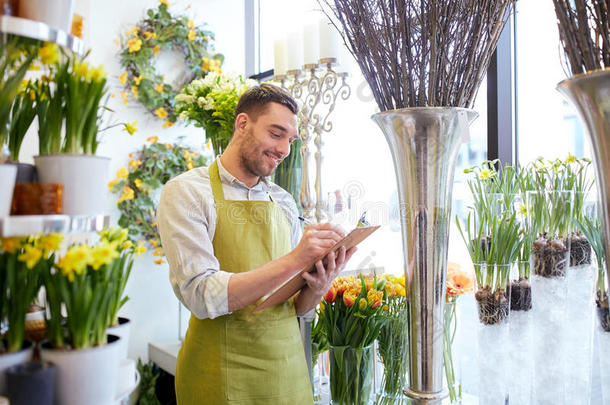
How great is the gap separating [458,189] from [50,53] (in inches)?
68.4

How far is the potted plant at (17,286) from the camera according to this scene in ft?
2.29

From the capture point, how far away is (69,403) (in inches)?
28.0

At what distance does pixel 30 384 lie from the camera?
667 millimetres

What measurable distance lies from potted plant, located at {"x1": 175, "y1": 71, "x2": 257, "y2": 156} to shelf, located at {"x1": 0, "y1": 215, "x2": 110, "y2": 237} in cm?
146

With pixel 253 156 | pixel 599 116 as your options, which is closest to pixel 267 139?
pixel 253 156

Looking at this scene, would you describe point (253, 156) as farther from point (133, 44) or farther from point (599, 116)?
point (133, 44)

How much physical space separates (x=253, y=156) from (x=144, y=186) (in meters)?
1.80

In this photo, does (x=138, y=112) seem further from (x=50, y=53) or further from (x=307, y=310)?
(x=50, y=53)

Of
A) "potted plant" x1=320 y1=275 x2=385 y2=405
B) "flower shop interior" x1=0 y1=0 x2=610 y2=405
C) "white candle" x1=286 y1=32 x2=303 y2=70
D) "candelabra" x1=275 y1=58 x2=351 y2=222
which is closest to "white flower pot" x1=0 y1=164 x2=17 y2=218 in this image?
"flower shop interior" x1=0 y1=0 x2=610 y2=405

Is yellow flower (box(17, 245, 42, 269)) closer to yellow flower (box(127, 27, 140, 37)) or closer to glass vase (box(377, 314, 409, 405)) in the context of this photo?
glass vase (box(377, 314, 409, 405))

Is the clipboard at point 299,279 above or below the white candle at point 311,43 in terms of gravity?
below

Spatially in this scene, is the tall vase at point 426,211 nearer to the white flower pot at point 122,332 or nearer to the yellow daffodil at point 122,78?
the white flower pot at point 122,332

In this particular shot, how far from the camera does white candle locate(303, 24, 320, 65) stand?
6.77 ft

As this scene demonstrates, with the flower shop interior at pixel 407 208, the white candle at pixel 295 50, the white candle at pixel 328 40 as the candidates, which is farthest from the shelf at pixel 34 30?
the white candle at pixel 295 50
